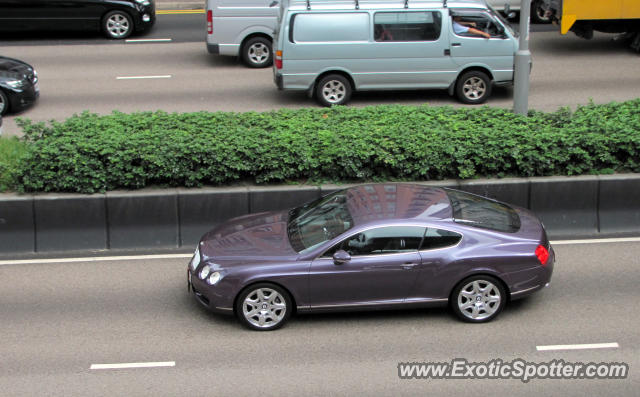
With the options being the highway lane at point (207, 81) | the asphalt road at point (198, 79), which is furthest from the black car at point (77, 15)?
the highway lane at point (207, 81)

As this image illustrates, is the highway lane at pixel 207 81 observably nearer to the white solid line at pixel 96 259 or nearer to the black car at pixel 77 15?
the black car at pixel 77 15

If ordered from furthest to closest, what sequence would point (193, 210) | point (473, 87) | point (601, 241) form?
point (473, 87) → point (193, 210) → point (601, 241)

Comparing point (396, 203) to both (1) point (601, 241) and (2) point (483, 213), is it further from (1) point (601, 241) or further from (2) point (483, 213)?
(1) point (601, 241)

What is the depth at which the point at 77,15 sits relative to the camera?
71.6 ft

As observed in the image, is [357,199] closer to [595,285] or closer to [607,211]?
[595,285]

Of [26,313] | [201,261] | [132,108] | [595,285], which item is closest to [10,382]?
[26,313]

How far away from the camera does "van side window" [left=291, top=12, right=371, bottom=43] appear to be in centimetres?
1619

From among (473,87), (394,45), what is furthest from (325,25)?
(473,87)

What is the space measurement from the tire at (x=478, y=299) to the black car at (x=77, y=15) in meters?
16.0

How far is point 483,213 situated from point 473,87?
7.84 m

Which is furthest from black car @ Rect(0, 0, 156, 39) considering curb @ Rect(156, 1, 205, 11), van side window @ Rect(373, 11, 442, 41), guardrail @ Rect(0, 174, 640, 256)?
guardrail @ Rect(0, 174, 640, 256)

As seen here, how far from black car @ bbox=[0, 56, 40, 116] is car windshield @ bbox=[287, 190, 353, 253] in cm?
899

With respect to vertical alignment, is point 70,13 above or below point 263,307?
above

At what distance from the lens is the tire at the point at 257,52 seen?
19.5 m
